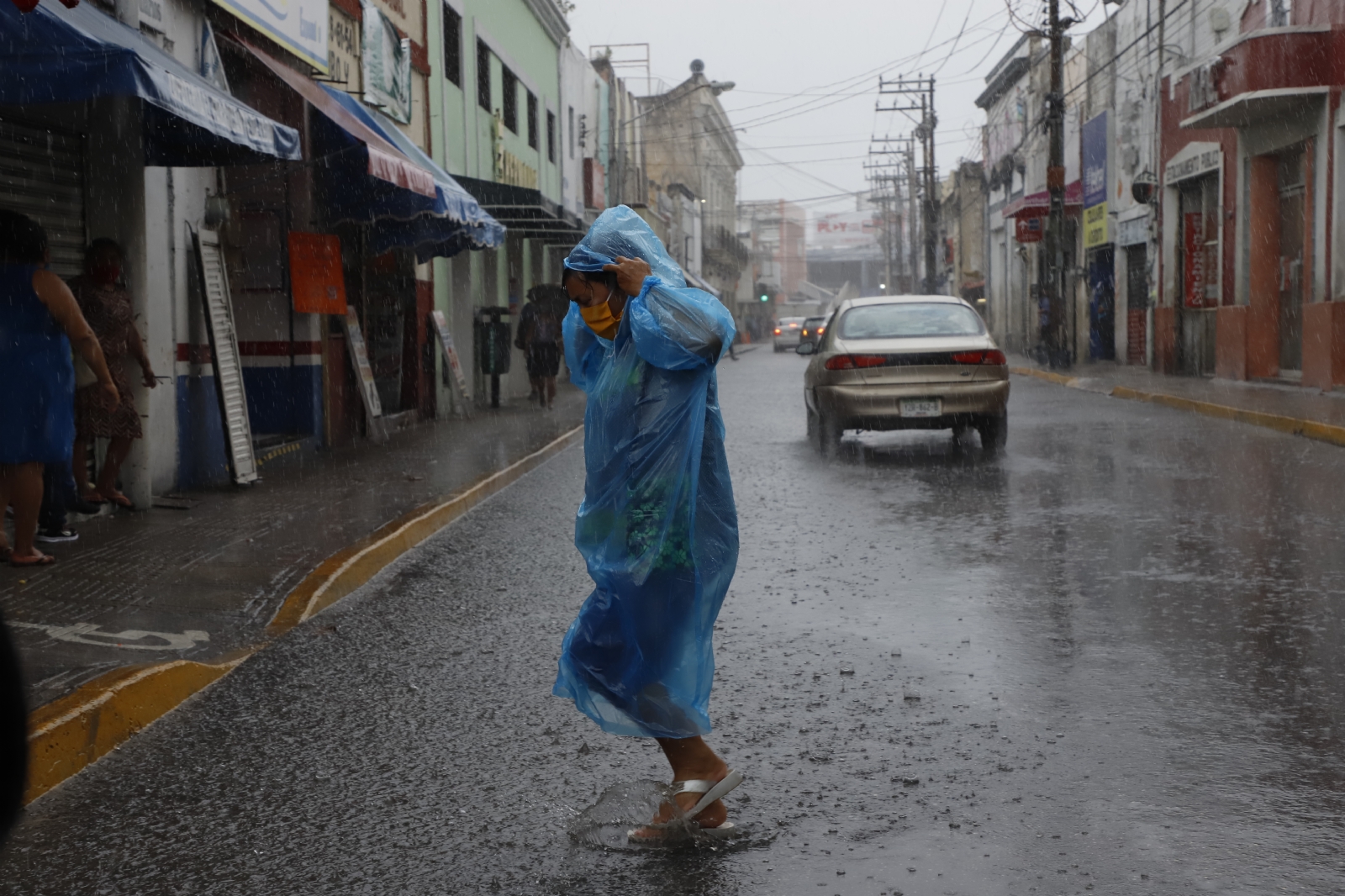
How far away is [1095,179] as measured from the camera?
3450 cm

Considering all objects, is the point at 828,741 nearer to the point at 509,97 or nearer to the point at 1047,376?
the point at 509,97

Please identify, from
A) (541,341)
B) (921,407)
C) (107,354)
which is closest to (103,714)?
(107,354)

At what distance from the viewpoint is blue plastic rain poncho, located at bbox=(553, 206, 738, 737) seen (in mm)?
3498

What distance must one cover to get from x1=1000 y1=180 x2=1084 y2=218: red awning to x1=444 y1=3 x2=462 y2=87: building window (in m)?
18.0

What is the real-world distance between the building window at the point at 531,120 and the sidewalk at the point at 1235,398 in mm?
11262

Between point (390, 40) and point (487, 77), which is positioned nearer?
point (390, 40)

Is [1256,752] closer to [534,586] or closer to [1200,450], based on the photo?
[534,586]

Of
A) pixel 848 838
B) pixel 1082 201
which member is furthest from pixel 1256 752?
pixel 1082 201

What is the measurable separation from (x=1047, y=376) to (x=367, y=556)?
23368 mm

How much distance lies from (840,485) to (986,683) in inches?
232

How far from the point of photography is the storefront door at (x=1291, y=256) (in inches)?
837

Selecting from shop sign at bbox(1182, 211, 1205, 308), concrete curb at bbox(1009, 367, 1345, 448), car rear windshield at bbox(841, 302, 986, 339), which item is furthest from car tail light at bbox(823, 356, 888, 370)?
shop sign at bbox(1182, 211, 1205, 308)

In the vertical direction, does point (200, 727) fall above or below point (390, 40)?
below

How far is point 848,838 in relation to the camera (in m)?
3.52
